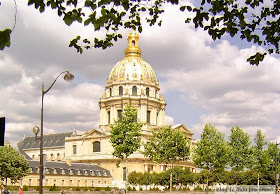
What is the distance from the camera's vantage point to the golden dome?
412 feet

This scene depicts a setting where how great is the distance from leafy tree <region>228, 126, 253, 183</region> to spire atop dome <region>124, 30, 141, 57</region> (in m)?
60.7

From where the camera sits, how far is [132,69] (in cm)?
12662

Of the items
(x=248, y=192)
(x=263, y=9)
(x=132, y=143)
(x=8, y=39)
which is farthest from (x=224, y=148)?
(x=8, y=39)

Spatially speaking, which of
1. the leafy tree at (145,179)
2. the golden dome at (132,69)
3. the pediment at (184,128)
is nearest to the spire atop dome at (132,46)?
the golden dome at (132,69)

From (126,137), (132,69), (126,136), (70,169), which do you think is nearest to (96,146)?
(70,169)

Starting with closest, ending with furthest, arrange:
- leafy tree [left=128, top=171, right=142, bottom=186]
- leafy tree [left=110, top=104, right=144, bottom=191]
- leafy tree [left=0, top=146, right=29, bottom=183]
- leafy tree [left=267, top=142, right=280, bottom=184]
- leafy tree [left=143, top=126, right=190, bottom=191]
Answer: leafy tree [left=110, top=104, right=144, bottom=191], leafy tree [left=143, top=126, right=190, bottom=191], leafy tree [left=0, top=146, right=29, bottom=183], leafy tree [left=267, top=142, right=280, bottom=184], leafy tree [left=128, top=171, right=142, bottom=186]

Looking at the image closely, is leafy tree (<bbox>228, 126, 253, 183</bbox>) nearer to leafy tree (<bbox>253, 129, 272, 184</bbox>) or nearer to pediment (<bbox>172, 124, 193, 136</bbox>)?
leafy tree (<bbox>253, 129, 272, 184</bbox>)

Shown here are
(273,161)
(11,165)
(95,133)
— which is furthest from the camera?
(95,133)

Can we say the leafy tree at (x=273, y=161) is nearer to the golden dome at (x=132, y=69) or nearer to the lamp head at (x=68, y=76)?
the golden dome at (x=132, y=69)

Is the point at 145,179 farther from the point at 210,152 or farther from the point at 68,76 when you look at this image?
the point at 68,76

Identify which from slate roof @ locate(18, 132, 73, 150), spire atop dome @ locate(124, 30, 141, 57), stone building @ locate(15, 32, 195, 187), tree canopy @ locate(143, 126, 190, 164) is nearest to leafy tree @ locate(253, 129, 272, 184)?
tree canopy @ locate(143, 126, 190, 164)

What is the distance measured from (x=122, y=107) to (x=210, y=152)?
58.1 meters

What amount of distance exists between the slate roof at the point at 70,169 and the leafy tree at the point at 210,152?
1573 inches

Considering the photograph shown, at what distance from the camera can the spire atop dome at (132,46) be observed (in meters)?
132
